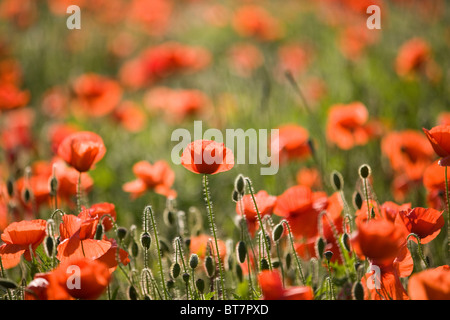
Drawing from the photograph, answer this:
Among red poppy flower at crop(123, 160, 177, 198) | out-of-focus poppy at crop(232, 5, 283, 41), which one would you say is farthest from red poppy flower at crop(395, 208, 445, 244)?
out-of-focus poppy at crop(232, 5, 283, 41)

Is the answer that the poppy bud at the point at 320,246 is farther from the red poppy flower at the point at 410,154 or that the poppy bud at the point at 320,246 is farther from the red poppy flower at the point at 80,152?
the red poppy flower at the point at 410,154

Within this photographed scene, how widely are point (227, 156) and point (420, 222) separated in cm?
52

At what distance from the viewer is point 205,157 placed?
4.62 ft

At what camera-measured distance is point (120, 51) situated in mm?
5152

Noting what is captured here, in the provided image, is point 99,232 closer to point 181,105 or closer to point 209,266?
point 209,266

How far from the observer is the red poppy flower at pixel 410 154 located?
2.30 meters

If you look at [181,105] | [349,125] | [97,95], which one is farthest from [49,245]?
[97,95]

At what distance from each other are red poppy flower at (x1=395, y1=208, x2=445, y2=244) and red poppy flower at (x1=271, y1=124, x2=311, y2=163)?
1097 mm

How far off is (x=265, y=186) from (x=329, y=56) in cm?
276

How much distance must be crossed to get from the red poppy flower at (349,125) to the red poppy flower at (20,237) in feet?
5.03

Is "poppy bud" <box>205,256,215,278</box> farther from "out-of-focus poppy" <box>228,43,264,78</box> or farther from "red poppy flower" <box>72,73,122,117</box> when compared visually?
"out-of-focus poppy" <box>228,43,264,78</box>

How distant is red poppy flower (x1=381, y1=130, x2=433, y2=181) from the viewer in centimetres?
230
